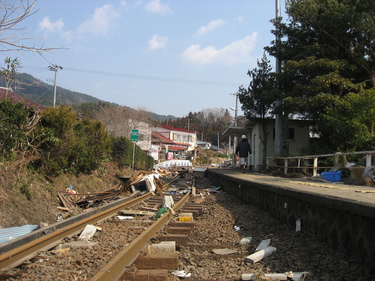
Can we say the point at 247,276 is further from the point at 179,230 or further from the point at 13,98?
the point at 13,98

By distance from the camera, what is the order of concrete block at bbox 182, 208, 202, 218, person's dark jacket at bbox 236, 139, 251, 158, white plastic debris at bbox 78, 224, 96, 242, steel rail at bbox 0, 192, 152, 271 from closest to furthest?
steel rail at bbox 0, 192, 152, 271 → white plastic debris at bbox 78, 224, 96, 242 → concrete block at bbox 182, 208, 202, 218 → person's dark jacket at bbox 236, 139, 251, 158

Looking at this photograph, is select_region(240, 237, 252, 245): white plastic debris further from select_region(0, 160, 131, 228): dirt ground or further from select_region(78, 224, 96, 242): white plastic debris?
select_region(0, 160, 131, 228): dirt ground

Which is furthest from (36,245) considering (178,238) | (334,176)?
(334,176)

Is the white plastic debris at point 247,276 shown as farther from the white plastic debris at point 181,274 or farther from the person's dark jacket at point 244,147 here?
the person's dark jacket at point 244,147

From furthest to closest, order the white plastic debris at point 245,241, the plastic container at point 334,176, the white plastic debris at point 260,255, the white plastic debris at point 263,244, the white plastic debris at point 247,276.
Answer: the plastic container at point 334,176 < the white plastic debris at point 245,241 < the white plastic debris at point 263,244 < the white plastic debris at point 260,255 < the white plastic debris at point 247,276

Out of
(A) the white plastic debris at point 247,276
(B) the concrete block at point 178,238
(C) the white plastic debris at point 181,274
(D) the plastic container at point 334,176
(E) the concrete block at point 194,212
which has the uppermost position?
(D) the plastic container at point 334,176

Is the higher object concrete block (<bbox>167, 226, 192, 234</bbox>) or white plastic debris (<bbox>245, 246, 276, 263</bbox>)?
white plastic debris (<bbox>245, 246, 276, 263</bbox>)

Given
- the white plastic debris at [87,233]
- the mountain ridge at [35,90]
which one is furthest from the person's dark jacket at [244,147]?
the white plastic debris at [87,233]

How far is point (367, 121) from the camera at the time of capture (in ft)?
45.5

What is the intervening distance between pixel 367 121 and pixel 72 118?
11.4 metres

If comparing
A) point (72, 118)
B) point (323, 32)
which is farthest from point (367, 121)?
point (72, 118)

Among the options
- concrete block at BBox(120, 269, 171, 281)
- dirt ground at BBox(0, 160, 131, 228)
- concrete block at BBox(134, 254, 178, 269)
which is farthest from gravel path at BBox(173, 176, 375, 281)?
dirt ground at BBox(0, 160, 131, 228)

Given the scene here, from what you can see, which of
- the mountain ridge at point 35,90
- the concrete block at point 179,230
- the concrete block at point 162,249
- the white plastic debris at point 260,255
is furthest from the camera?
the mountain ridge at point 35,90

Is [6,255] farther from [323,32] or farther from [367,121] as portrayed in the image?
[323,32]
